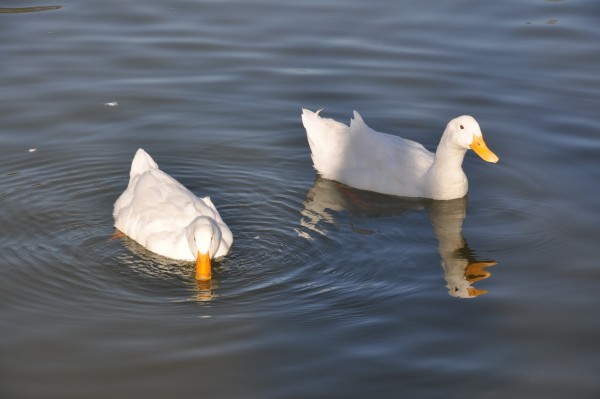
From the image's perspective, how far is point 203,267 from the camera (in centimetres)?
868

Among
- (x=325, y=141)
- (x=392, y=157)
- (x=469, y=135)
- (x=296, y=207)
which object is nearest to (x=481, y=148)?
(x=469, y=135)

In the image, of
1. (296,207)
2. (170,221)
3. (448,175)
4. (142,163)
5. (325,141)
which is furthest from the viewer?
(325,141)

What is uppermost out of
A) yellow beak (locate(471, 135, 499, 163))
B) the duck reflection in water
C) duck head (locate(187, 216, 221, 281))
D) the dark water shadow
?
the dark water shadow

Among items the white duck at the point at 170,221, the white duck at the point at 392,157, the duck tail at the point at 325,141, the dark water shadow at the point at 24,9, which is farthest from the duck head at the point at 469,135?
the dark water shadow at the point at 24,9

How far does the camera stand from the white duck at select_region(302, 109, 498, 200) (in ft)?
34.6

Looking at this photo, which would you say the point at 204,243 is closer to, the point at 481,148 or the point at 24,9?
the point at 481,148

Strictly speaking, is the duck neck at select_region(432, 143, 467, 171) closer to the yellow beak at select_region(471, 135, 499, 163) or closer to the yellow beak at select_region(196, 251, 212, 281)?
the yellow beak at select_region(471, 135, 499, 163)

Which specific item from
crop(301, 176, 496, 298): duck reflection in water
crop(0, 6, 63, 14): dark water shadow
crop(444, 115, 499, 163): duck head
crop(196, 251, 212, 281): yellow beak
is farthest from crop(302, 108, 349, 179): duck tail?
crop(0, 6, 63, 14): dark water shadow

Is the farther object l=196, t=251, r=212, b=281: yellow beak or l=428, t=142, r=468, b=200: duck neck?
l=428, t=142, r=468, b=200: duck neck

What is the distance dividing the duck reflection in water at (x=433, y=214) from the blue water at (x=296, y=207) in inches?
1.3

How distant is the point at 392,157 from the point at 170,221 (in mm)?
2714

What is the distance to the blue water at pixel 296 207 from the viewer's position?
763 centimetres

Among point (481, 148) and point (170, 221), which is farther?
point (481, 148)

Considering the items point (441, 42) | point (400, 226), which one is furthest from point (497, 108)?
point (400, 226)
